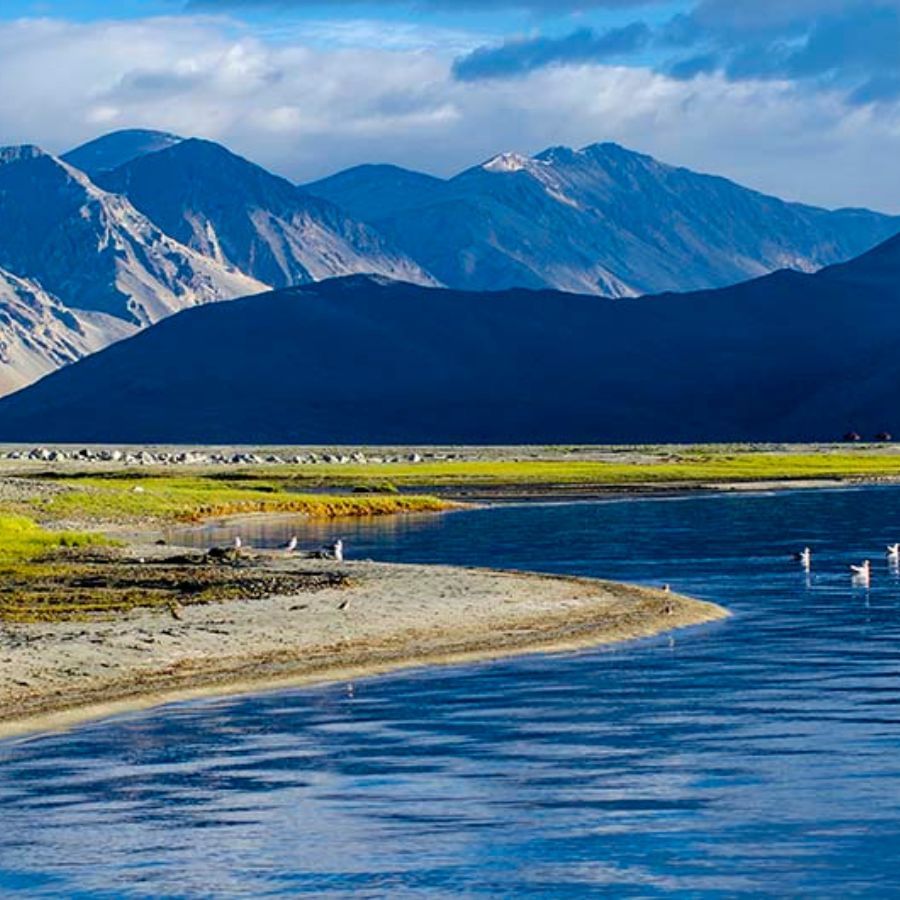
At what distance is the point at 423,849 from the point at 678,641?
62.9 feet

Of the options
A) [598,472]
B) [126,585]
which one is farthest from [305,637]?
[598,472]

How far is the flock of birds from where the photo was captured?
55094mm

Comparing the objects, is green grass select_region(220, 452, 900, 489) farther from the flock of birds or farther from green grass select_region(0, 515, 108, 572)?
the flock of birds

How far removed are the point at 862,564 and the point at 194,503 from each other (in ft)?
135

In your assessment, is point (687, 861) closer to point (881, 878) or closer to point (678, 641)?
point (881, 878)

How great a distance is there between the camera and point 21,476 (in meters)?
118

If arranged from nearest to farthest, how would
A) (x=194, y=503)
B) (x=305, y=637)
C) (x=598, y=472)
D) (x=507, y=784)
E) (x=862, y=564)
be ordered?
(x=507, y=784), (x=305, y=637), (x=862, y=564), (x=194, y=503), (x=598, y=472)

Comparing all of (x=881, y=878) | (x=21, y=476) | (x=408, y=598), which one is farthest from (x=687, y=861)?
(x=21, y=476)

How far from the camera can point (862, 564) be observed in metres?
60.6

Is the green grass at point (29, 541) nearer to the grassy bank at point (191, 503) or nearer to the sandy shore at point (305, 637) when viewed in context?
the grassy bank at point (191, 503)

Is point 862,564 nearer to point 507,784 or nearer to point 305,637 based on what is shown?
point 305,637

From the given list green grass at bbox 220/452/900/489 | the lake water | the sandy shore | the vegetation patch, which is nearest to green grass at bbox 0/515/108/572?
the vegetation patch

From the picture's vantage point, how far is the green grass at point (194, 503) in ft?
276

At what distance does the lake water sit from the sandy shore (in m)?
1.24
